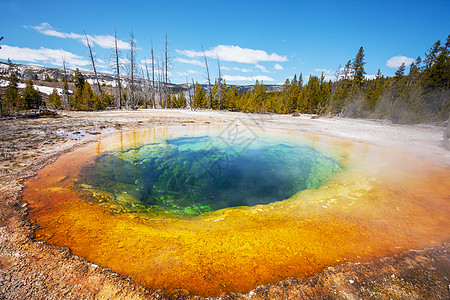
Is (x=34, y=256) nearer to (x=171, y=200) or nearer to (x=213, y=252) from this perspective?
(x=213, y=252)

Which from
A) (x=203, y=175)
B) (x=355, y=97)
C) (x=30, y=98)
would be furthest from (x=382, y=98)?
(x=30, y=98)

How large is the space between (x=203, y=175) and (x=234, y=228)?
3.44 metres

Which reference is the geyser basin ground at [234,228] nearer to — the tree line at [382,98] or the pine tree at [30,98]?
the tree line at [382,98]

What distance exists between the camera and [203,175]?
6.39 metres

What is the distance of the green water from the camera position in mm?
4668

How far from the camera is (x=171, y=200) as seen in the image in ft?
15.3

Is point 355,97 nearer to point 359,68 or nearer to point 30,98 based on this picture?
point 359,68

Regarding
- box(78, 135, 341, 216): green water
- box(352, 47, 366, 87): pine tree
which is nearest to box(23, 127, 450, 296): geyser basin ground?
box(78, 135, 341, 216): green water

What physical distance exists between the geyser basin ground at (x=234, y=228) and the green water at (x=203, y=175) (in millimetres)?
191

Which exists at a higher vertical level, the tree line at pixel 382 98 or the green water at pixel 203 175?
the tree line at pixel 382 98

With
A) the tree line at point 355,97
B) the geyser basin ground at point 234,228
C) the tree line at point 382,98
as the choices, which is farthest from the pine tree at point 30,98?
the geyser basin ground at point 234,228

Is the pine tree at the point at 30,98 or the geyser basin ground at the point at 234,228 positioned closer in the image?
the geyser basin ground at the point at 234,228

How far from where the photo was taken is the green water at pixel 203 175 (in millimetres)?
4668

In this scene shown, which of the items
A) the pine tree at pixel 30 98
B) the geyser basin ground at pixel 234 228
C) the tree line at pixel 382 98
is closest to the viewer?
the geyser basin ground at pixel 234 228
